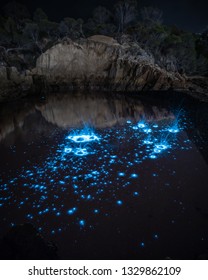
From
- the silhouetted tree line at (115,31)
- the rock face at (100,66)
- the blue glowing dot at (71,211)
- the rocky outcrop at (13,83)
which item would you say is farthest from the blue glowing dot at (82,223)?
the silhouetted tree line at (115,31)

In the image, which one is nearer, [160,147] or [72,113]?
[160,147]

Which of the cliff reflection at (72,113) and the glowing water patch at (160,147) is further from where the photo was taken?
the cliff reflection at (72,113)

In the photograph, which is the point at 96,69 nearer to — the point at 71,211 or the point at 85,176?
the point at 85,176

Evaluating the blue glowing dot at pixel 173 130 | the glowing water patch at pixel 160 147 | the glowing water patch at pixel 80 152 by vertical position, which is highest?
the blue glowing dot at pixel 173 130

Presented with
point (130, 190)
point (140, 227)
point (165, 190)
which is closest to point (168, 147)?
point (165, 190)

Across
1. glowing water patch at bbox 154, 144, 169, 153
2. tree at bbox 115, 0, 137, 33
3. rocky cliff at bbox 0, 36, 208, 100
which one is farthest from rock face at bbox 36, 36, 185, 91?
glowing water patch at bbox 154, 144, 169, 153

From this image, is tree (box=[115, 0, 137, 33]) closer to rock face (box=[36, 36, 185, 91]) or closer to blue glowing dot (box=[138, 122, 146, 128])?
rock face (box=[36, 36, 185, 91])

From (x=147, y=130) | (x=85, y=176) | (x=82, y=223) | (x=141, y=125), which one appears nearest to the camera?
(x=82, y=223)

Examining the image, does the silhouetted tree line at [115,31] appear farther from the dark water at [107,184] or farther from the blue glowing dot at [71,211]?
the blue glowing dot at [71,211]

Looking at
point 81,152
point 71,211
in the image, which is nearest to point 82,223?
point 71,211
